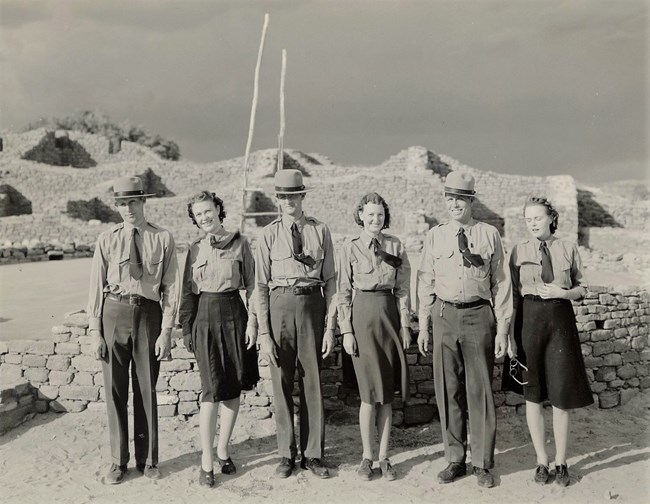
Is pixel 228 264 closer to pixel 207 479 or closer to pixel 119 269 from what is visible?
pixel 119 269

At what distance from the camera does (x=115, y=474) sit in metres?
4.38

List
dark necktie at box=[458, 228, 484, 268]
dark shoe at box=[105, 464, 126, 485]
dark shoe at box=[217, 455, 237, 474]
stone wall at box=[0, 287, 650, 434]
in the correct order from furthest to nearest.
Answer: stone wall at box=[0, 287, 650, 434], dark shoe at box=[217, 455, 237, 474], dark shoe at box=[105, 464, 126, 485], dark necktie at box=[458, 228, 484, 268]

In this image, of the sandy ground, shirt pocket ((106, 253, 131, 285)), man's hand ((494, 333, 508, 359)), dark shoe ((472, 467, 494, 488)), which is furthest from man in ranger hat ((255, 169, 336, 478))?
man's hand ((494, 333, 508, 359))

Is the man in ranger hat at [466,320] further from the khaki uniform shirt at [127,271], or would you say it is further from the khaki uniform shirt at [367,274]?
the khaki uniform shirt at [127,271]

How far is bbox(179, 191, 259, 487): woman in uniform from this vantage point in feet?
14.1

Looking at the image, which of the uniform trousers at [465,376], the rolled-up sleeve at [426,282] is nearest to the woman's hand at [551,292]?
the uniform trousers at [465,376]

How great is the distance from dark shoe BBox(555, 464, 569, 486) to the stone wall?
4.99 ft

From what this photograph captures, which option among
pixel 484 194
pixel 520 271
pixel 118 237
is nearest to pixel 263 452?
pixel 118 237

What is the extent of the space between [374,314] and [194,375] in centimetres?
225

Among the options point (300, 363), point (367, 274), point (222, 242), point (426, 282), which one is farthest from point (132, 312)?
point (426, 282)

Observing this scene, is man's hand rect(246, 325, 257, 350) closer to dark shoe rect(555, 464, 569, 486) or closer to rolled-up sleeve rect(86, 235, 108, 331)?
rolled-up sleeve rect(86, 235, 108, 331)

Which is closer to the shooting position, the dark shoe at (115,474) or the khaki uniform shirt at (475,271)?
the khaki uniform shirt at (475,271)

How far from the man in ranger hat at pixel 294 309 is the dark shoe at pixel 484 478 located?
1.08 metres

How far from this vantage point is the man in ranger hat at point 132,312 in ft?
14.1
